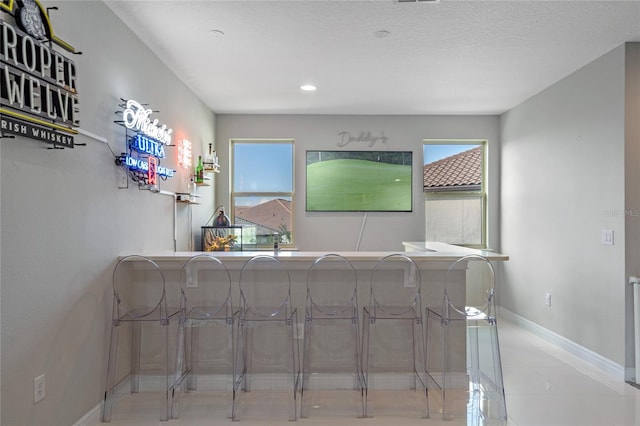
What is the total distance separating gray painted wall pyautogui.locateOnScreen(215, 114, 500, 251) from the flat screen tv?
88mm

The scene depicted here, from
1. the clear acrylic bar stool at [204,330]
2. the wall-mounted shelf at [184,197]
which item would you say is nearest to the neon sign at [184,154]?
the wall-mounted shelf at [184,197]

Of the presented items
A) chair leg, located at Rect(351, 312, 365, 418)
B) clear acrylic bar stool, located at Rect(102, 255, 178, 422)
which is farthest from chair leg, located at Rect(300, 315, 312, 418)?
clear acrylic bar stool, located at Rect(102, 255, 178, 422)

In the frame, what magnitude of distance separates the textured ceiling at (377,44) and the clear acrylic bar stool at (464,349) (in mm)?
1706

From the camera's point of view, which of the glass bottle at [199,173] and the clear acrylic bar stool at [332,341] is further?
the glass bottle at [199,173]

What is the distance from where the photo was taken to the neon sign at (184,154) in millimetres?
4039

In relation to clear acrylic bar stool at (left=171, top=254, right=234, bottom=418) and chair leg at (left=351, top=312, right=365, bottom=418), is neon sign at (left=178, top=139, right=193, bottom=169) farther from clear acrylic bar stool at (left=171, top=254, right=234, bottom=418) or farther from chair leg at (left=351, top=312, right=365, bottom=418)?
chair leg at (left=351, top=312, right=365, bottom=418)

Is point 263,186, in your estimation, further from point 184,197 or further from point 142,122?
point 142,122

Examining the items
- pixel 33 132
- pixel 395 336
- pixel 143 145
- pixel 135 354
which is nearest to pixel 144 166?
pixel 143 145

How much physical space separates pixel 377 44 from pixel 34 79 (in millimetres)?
2379

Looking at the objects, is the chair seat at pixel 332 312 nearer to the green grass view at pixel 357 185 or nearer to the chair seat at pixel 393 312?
the chair seat at pixel 393 312

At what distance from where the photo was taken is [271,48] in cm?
334

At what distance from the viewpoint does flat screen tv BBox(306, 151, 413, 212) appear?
5.67 metres

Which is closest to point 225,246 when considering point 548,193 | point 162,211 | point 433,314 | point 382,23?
point 162,211

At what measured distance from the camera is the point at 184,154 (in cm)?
416
